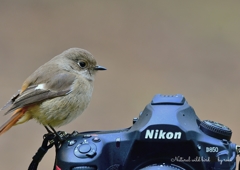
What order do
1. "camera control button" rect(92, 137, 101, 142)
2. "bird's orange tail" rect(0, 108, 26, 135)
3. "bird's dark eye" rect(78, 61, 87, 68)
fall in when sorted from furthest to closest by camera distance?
"bird's dark eye" rect(78, 61, 87, 68) → "bird's orange tail" rect(0, 108, 26, 135) → "camera control button" rect(92, 137, 101, 142)

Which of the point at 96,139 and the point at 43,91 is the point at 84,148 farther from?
the point at 43,91

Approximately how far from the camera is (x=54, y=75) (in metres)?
3.44

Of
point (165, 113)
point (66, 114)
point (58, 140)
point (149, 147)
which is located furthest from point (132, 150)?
point (66, 114)

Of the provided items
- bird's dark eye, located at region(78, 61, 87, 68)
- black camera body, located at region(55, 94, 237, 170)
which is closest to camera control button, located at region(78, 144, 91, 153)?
black camera body, located at region(55, 94, 237, 170)

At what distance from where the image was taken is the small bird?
321cm

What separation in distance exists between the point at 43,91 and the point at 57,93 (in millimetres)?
91

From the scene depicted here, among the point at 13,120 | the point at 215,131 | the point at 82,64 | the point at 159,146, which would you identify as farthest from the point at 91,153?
the point at 82,64

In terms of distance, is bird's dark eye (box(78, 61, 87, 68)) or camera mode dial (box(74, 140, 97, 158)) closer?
camera mode dial (box(74, 140, 97, 158))

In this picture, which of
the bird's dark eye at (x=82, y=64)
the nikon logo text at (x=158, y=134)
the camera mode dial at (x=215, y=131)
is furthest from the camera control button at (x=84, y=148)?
the bird's dark eye at (x=82, y=64)

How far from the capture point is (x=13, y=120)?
3.18 m

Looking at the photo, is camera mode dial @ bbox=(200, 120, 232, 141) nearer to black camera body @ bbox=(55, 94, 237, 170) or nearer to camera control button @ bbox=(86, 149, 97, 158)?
black camera body @ bbox=(55, 94, 237, 170)

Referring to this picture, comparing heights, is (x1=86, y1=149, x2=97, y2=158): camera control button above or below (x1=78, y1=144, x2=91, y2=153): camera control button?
below

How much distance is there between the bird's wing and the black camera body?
60cm

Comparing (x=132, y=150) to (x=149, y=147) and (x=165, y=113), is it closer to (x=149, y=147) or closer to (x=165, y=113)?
(x=149, y=147)
